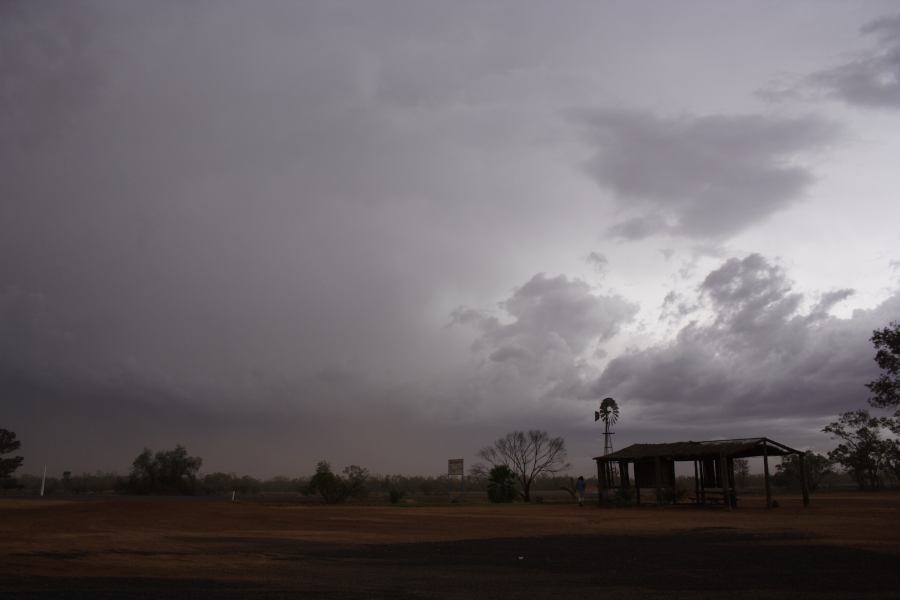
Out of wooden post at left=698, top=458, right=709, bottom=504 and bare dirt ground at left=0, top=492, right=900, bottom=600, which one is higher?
wooden post at left=698, top=458, right=709, bottom=504

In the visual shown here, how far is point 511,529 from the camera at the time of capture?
23781 millimetres

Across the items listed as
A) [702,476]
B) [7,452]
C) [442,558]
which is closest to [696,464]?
[702,476]

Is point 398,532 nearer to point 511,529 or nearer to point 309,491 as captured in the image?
point 511,529

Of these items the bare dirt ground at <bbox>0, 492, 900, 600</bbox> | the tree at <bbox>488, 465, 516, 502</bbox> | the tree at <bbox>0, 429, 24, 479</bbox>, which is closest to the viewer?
the bare dirt ground at <bbox>0, 492, 900, 600</bbox>

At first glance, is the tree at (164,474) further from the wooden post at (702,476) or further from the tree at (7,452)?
the wooden post at (702,476)

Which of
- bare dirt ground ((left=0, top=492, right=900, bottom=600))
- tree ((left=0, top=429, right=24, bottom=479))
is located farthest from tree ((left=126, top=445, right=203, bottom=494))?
bare dirt ground ((left=0, top=492, right=900, bottom=600))

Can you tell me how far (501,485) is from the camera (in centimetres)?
5053

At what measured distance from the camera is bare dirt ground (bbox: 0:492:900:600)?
10.1 meters

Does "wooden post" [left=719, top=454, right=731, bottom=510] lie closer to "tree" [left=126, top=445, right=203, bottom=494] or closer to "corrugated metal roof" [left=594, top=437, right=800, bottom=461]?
"corrugated metal roof" [left=594, top=437, right=800, bottom=461]

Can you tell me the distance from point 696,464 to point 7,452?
6459 cm

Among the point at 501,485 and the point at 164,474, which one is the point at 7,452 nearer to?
the point at 164,474

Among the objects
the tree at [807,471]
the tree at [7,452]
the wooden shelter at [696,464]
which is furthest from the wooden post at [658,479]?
the tree at [7,452]

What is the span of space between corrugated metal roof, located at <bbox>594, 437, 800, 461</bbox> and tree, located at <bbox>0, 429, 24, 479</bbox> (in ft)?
192

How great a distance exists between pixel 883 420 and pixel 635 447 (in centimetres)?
3584
